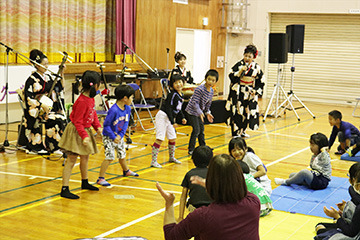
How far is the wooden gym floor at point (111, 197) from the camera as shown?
4500 millimetres

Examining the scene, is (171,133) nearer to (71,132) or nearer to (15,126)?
(71,132)

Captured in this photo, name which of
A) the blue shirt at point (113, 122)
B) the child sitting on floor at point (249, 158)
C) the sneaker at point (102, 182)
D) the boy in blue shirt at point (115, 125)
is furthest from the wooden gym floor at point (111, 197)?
the blue shirt at point (113, 122)

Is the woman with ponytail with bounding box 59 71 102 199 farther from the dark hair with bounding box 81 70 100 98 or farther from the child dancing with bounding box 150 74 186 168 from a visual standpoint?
the child dancing with bounding box 150 74 186 168

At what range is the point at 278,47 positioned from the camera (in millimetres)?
11664

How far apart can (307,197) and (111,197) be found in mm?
2096

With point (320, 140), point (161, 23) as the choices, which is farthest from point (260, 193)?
point (161, 23)

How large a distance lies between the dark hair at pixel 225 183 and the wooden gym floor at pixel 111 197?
1.99 metres

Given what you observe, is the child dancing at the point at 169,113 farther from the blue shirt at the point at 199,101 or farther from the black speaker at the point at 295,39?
the black speaker at the point at 295,39

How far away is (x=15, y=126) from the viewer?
938cm

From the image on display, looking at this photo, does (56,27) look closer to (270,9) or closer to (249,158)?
(249,158)

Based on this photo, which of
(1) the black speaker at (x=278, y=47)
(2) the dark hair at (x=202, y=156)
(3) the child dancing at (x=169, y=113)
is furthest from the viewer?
(1) the black speaker at (x=278, y=47)

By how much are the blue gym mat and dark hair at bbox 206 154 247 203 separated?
2877 mm

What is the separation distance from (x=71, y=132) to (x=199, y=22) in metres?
10.1

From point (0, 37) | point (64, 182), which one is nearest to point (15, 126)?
point (0, 37)
